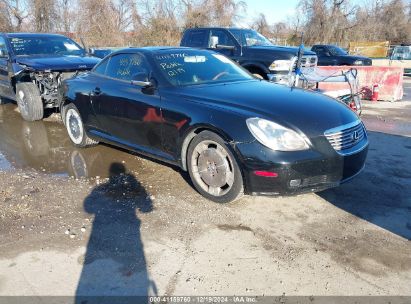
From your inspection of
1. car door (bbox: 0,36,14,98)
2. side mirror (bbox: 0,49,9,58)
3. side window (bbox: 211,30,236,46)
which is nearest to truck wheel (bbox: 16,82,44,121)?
car door (bbox: 0,36,14,98)

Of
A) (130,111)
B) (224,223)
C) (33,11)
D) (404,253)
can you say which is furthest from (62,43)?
(33,11)

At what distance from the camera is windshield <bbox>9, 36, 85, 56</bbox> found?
8539mm

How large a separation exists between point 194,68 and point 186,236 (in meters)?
2.29

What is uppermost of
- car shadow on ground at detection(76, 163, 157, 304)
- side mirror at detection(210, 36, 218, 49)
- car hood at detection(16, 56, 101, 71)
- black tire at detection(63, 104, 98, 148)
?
side mirror at detection(210, 36, 218, 49)

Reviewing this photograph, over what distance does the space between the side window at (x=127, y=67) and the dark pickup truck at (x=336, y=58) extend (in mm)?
15552

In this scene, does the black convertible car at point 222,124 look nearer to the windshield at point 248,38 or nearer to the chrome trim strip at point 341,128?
the chrome trim strip at point 341,128

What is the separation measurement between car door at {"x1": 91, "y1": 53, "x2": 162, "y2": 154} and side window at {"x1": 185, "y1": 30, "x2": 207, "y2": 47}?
583 centimetres

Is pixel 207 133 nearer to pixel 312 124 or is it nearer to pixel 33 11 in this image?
pixel 312 124

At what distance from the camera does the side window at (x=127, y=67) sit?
484 centimetres

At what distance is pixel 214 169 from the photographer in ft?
13.3

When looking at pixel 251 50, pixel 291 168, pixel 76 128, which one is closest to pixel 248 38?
pixel 251 50

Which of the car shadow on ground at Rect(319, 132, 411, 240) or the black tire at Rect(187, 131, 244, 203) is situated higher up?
the black tire at Rect(187, 131, 244, 203)

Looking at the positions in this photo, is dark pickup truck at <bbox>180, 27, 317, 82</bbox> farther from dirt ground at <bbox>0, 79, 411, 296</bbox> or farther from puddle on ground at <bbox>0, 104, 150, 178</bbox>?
puddle on ground at <bbox>0, 104, 150, 178</bbox>

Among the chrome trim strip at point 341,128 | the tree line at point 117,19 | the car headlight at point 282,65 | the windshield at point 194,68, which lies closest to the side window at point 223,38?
the car headlight at point 282,65
